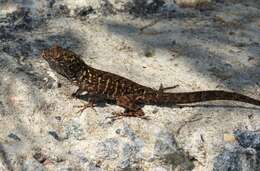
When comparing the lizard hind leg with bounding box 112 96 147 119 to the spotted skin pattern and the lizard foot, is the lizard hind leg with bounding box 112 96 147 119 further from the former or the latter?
the lizard foot

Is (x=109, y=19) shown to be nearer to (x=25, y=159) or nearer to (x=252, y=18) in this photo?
(x=252, y=18)

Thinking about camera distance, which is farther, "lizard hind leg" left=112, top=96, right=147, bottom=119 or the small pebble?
"lizard hind leg" left=112, top=96, right=147, bottom=119

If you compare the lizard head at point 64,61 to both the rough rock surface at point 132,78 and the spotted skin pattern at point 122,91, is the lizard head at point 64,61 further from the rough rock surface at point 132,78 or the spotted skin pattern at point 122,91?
the rough rock surface at point 132,78

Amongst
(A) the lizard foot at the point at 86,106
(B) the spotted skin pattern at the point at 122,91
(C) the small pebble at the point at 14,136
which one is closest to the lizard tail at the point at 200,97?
(B) the spotted skin pattern at the point at 122,91

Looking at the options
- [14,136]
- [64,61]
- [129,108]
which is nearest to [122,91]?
[129,108]

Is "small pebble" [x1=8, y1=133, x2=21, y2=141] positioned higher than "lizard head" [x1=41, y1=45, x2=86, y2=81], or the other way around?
"lizard head" [x1=41, y1=45, x2=86, y2=81]

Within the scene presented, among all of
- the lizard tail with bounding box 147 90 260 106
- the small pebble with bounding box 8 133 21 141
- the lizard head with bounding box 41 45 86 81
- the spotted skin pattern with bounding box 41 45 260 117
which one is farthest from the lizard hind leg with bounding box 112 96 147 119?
the small pebble with bounding box 8 133 21 141

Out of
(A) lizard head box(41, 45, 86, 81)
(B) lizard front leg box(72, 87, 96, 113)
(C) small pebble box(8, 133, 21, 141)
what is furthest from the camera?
(B) lizard front leg box(72, 87, 96, 113)
